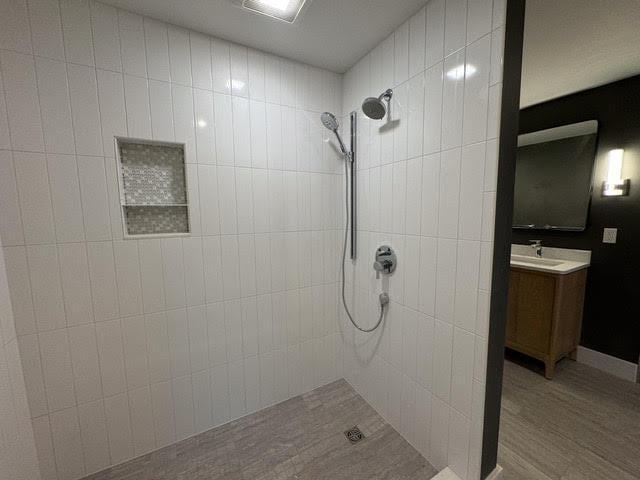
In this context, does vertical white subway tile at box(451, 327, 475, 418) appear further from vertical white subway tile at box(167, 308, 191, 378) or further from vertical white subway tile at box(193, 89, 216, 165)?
vertical white subway tile at box(193, 89, 216, 165)

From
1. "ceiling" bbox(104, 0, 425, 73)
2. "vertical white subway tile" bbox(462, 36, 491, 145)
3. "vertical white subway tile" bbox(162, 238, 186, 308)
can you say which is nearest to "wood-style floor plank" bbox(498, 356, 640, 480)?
"vertical white subway tile" bbox(462, 36, 491, 145)

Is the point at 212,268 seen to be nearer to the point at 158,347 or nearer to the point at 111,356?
the point at 158,347

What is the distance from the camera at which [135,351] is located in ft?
4.56

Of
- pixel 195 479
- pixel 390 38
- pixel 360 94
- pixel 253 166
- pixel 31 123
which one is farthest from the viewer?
pixel 360 94

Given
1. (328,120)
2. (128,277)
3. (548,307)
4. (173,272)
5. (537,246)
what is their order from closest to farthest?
1. (128,277)
2. (173,272)
3. (328,120)
4. (548,307)
5. (537,246)

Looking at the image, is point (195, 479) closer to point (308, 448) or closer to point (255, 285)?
point (308, 448)

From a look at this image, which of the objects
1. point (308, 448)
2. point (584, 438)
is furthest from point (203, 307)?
point (584, 438)

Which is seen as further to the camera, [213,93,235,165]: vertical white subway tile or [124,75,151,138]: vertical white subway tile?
[213,93,235,165]: vertical white subway tile

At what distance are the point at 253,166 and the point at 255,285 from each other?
2.50 ft

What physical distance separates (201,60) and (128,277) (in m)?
1.24

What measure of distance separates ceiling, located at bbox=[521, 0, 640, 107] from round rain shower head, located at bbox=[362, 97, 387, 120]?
2.76 ft

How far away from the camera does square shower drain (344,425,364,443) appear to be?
1.55 m

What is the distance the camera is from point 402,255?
1.50m

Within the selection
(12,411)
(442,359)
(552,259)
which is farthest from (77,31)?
(552,259)
